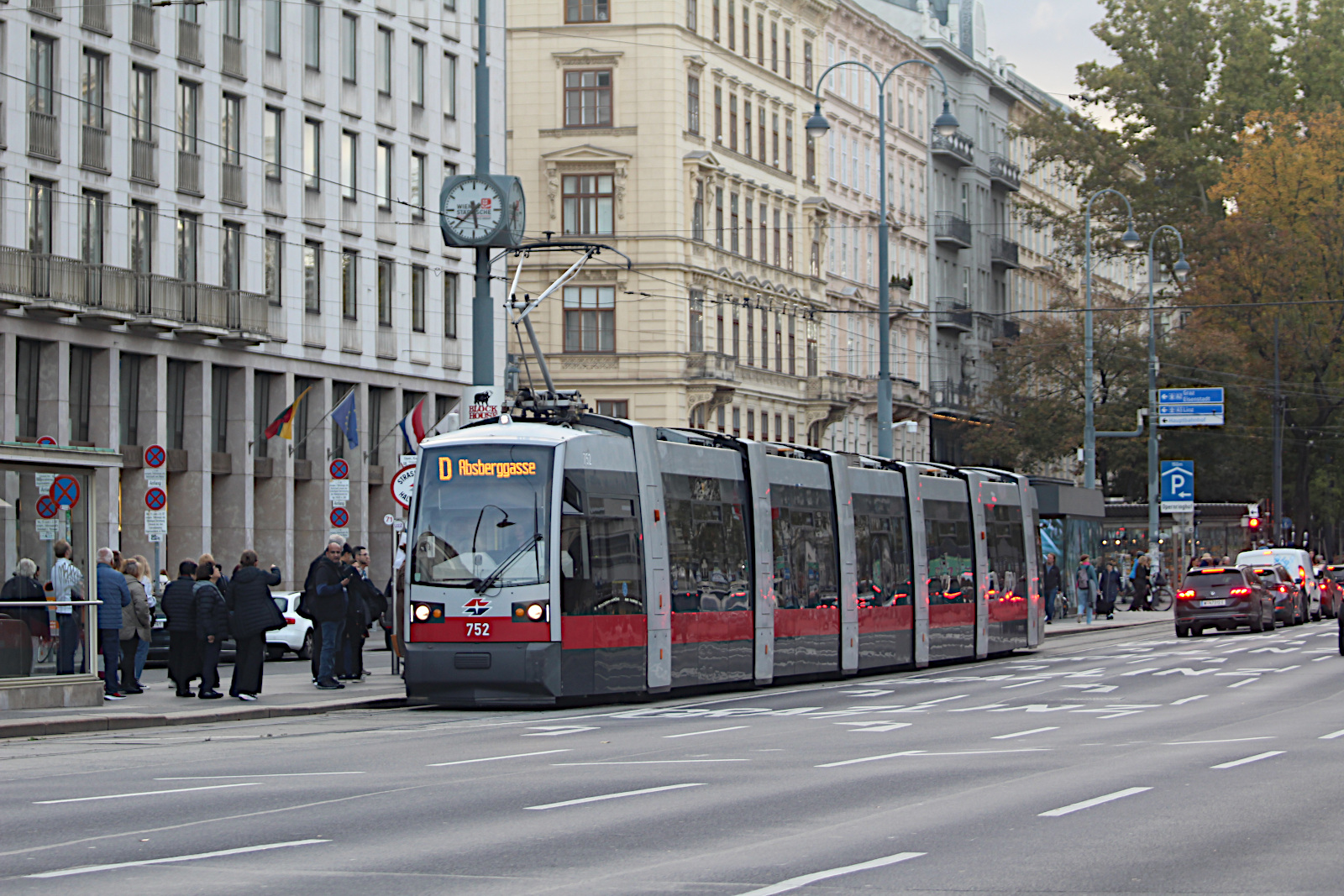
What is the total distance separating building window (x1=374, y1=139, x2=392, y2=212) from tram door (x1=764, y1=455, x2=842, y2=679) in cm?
3118

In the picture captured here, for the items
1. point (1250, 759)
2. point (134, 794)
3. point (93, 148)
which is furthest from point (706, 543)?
point (93, 148)

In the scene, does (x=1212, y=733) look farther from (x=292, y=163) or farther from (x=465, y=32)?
(x=465, y=32)

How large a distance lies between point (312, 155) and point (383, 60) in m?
4.74

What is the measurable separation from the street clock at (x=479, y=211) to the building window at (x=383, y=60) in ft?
92.7

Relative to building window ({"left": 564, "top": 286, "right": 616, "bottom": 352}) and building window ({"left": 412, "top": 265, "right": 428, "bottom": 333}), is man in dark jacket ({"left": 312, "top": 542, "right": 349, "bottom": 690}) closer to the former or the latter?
building window ({"left": 412, "top": 265, "right": 428, "bottom": 333})

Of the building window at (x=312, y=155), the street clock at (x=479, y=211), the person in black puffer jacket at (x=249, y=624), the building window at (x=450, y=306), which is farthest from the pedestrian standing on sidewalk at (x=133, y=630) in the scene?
the building window at (x=450, y=306)

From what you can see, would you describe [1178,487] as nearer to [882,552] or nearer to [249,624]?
[882,552]

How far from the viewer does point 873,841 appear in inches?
464

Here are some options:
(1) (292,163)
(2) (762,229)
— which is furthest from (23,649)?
(2) (762,229)

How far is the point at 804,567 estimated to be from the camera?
95.5 ft

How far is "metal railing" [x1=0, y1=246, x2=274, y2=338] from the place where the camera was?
44406 mm

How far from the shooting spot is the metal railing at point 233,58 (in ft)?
171

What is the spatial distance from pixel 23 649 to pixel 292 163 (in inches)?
1321

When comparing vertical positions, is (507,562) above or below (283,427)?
below
